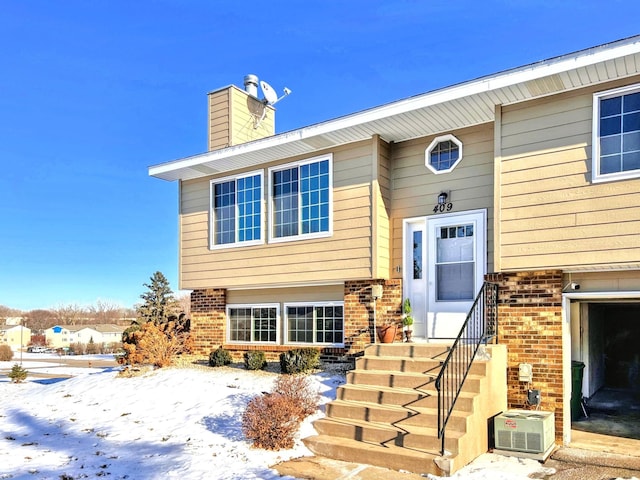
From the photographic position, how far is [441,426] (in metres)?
5.60

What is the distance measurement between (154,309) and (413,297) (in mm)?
8318

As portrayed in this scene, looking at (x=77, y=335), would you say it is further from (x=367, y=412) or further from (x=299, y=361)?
(x=367, y=412)

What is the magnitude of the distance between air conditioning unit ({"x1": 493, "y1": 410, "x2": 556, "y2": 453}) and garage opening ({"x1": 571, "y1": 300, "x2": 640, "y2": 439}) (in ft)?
6.57

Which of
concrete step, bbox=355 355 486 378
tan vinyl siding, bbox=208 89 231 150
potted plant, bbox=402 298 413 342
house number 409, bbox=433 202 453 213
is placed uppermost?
tan vinyl siding, bbox=208 89 231 150

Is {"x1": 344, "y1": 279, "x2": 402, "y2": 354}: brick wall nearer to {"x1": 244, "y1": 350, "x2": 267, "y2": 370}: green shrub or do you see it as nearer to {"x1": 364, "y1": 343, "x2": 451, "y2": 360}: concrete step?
{"x1": 364, "y1": 343, "x2": 451, "y2": 360}: concrete step

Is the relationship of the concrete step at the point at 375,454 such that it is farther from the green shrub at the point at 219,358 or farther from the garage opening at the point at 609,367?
the green shrub at the point at 219,358

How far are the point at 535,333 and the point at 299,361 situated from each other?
160 inches

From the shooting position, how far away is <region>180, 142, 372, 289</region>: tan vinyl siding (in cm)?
898

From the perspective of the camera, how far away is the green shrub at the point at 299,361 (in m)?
8.95

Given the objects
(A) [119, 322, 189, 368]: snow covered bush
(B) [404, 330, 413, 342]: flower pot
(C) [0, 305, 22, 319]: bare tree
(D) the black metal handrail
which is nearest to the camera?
(D) the black metal handrail

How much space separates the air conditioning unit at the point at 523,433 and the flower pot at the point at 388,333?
2.51 metres

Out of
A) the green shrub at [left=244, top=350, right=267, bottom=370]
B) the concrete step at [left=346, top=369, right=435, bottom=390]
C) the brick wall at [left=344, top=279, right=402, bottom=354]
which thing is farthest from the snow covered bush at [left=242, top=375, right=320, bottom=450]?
the green shrub at [left=244, top=350, right=267, bottom=370]

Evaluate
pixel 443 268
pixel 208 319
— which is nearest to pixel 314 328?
pixel 208 319

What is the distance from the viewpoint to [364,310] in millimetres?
9125
